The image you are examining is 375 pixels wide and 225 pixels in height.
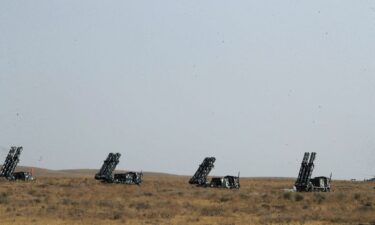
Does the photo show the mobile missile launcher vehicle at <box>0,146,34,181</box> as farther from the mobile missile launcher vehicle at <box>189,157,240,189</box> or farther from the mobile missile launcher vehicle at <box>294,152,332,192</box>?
the mobile missile launcher vehicle at <box>294,152,332,192</box>

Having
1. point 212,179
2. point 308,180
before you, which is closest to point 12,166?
point 212,179

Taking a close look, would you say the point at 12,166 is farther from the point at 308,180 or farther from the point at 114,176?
the point at 308,180

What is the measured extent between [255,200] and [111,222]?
658 inches

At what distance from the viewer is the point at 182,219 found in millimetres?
26422

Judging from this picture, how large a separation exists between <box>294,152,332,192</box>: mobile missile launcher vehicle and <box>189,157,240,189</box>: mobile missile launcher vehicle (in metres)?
7.61

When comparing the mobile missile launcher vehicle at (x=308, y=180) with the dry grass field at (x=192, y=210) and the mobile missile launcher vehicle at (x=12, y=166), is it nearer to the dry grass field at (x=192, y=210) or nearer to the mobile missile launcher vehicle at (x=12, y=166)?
the dry grass field at (x=192, y=210)

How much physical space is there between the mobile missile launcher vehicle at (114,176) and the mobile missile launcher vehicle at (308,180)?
17.8 meters

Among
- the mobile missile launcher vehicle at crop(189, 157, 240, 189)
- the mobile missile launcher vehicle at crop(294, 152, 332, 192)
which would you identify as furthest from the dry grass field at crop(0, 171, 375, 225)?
the mobile missile launcher vehicle at crop(189, 157, 240, 189)

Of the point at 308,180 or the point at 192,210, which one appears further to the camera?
the point at 308,180

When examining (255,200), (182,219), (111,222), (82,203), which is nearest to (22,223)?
(111,222)

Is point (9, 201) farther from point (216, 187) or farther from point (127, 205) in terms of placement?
point (216, 187)

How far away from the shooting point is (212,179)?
59.2m

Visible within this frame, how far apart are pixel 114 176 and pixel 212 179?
11.3 meters

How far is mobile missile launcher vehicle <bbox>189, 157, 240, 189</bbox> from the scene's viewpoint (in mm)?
57875
